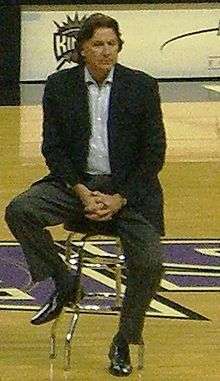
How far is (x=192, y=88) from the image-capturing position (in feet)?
49.5

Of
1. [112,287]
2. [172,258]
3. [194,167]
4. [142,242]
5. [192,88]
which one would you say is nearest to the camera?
[142,242]

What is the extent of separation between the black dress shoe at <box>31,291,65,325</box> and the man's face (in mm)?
1073

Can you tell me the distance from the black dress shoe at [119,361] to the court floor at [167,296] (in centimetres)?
4

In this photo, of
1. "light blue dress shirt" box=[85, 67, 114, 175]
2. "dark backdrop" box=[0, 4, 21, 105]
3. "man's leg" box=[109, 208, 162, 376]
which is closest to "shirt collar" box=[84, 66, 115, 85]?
"light blue dress shirt" box=[85, 67, 114, 175]

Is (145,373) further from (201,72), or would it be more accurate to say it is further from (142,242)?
(201,72)

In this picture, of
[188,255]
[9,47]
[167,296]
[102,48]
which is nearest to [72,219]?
[102,48]

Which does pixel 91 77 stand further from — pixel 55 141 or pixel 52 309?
pixel 52 309

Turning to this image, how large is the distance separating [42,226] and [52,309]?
40 centimetres

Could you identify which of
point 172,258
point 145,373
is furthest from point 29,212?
point 172,258

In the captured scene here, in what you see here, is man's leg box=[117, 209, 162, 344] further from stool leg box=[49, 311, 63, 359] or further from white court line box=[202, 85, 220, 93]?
white court line box=[202, 85, 220, 93]

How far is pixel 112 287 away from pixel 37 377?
4.66 ft

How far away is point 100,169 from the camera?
5211 mm

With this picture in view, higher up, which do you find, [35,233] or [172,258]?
[35,233]

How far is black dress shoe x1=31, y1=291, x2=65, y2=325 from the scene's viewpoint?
16.8 feet
